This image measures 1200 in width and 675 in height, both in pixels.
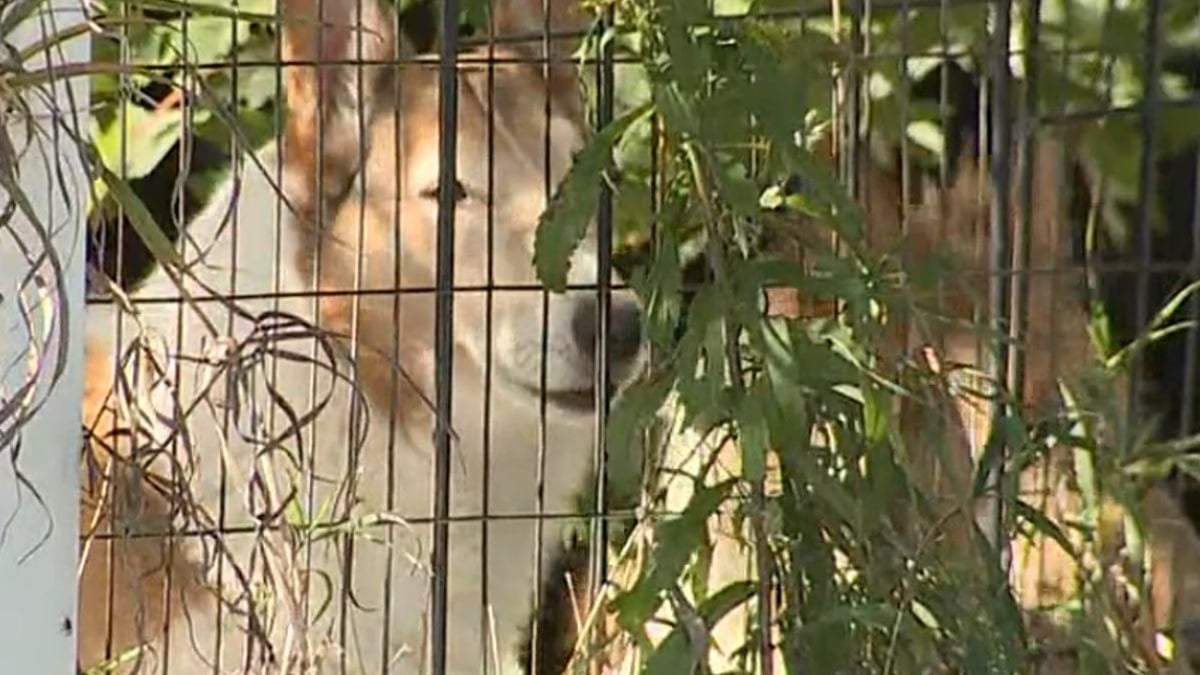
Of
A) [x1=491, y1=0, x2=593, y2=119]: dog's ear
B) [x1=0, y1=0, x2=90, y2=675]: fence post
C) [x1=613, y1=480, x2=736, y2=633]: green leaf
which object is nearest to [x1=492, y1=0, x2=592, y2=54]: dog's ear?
[x1=491, y1=0, x2=593, y2=119]: dog's ear

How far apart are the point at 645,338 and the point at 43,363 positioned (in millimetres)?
497

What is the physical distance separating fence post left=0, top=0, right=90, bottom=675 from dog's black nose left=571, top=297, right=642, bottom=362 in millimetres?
891

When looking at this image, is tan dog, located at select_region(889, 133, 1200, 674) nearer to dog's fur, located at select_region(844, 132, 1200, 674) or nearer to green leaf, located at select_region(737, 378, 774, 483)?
dog's fur, located at select_region(844, 132, 1200, 674)

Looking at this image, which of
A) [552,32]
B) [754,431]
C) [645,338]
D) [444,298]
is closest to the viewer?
[754,431]

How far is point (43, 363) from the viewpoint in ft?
3.58

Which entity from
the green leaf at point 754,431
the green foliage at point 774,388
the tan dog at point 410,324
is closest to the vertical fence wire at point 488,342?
the tan dog at point 410,324

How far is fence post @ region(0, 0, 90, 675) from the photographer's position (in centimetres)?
107

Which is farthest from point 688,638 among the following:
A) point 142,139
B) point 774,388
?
point 142,139

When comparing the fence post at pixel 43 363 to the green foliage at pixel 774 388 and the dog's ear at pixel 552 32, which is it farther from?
the dog's ear at pixel 552 32

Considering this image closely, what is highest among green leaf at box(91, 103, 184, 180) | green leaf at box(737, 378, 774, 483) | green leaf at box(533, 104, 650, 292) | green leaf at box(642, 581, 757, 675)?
green leaf at box(91, 103, 184, 180)

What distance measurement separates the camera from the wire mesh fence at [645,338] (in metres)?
1.31

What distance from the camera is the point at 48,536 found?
3.64 ft

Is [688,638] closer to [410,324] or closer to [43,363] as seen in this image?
[43,363]

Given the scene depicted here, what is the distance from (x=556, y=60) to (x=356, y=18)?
0.19 meters
